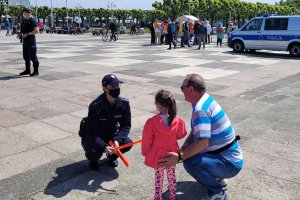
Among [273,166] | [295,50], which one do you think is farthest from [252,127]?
[295,50]

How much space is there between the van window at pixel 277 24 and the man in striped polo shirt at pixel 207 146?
15.5 metres

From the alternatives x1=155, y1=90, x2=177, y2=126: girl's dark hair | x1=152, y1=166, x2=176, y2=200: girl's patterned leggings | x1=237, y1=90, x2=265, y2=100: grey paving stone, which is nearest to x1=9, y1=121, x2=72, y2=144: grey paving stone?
x1=152, y1=166, x2=176, y2=200: girl's patterned leggings

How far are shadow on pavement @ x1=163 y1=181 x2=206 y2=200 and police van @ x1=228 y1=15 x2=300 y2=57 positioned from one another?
48.8 ft

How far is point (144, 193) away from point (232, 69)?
9696 millimetres

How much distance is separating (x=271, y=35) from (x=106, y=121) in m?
15.4

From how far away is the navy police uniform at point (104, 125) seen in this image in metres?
3.96

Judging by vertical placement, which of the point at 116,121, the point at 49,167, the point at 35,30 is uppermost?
the point at 35,30

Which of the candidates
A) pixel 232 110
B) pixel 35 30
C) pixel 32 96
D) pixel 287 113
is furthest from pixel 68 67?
pixel 287 113

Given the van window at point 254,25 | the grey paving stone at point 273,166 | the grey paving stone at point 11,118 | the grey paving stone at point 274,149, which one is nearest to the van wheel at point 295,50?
the van window at point 254,25

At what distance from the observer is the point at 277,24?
57.9ft

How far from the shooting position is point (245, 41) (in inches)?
740

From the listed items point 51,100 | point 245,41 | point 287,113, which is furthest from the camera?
point 245,41

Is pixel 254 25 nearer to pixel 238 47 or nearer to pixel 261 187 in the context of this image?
pixel 238 47

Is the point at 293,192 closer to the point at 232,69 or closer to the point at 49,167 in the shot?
the point at 49,167
